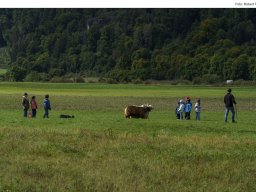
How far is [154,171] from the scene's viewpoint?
51.2 feet

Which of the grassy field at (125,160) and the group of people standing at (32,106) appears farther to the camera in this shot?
the group of people standing at (32,106)

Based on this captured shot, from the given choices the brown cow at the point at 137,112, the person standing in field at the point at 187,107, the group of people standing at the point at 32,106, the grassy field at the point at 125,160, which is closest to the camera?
the grassy field at the point at 125,160

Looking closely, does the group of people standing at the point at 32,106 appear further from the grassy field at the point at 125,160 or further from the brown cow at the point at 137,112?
the grassy field at the point at 125,160

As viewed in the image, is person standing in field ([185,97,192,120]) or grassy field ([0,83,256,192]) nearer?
grassy field ([0,83,256,192])

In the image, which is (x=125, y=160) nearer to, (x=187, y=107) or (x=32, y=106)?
(x=187, y=107)

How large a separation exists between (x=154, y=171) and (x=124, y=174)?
101 cm

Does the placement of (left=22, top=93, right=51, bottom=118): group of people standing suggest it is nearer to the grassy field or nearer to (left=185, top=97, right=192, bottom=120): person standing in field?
(left=185, top=97, right=192, bottom=120): person standing in field

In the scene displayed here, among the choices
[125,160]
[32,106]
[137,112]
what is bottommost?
[137,112]

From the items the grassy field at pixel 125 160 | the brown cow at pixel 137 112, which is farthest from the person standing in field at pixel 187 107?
the grassy field at pixel 125 160

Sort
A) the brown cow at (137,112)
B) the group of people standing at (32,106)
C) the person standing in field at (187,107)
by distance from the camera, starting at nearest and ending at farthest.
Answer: the group of people standing at (32,106) < the brown cow at (137,112) < the person standing in field at (187,107)

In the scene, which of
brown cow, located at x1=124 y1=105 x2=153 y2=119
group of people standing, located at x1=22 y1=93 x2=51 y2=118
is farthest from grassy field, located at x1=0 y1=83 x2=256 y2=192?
group of people standing, located at x1=22 y1=93 x2=51 y2=118

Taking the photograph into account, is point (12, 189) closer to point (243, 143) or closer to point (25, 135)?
point (25, 135)

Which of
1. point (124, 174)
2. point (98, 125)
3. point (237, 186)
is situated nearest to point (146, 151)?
point (124, 174)

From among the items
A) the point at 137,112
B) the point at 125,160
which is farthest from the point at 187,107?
the point at 125,160
